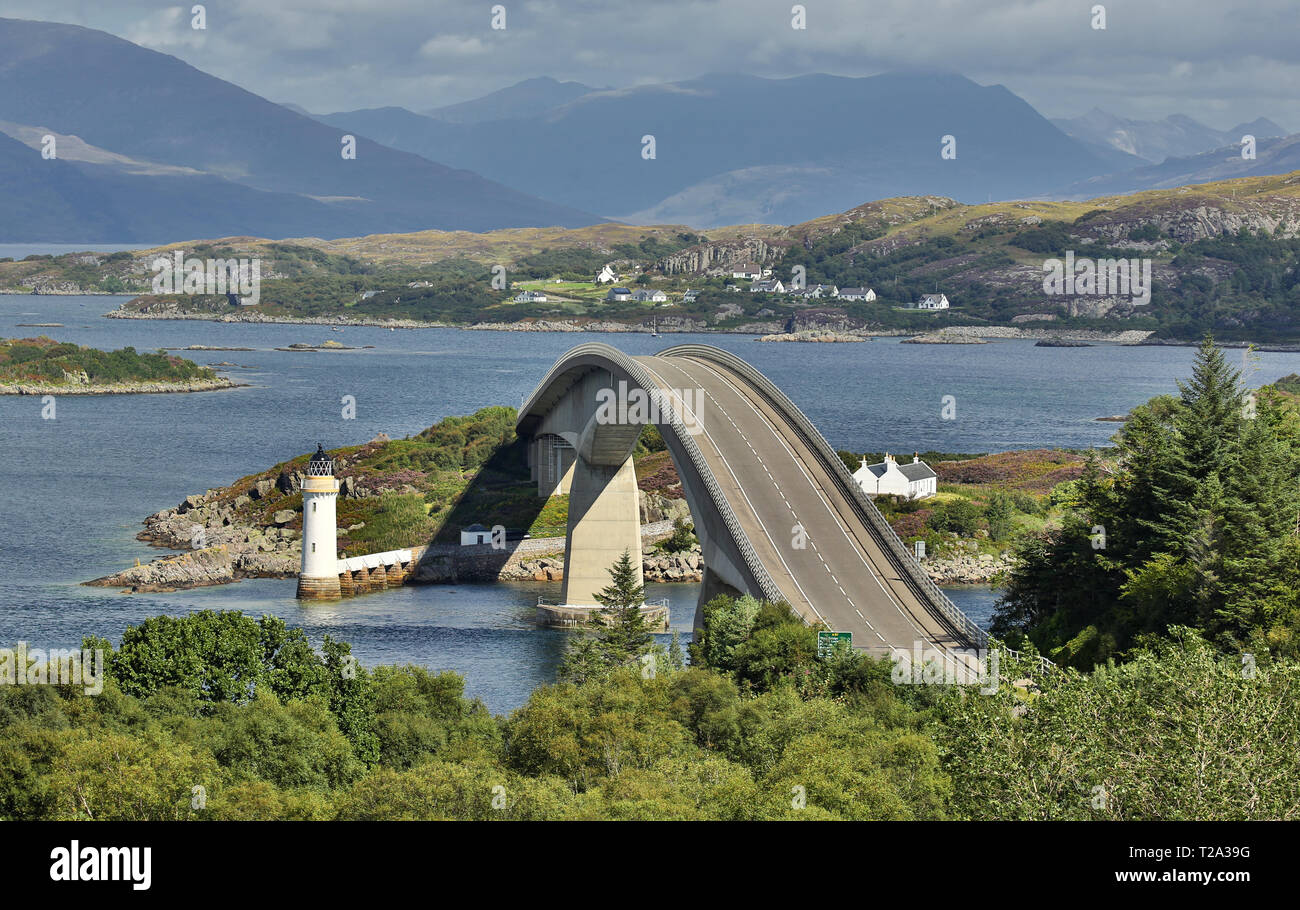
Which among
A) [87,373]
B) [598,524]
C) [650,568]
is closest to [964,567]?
[650,568]

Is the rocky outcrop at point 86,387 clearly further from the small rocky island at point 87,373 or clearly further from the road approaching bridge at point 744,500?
the road approaching bridge at point 744,500

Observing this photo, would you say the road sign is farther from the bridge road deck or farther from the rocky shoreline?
the rocky shoreline

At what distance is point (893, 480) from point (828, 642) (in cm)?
4847

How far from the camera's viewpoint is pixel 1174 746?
1938 cm

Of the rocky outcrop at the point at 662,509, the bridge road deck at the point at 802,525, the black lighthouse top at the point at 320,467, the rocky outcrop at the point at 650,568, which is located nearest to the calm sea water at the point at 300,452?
the rocky outcrop at the point at 650,568

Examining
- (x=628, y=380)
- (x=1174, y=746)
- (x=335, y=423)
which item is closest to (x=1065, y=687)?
(x=1174, y=746)

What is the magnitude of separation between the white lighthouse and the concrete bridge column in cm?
1110

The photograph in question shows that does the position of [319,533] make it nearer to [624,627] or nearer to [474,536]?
[474,536]

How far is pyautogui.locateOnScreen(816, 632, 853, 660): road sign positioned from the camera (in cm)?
3600

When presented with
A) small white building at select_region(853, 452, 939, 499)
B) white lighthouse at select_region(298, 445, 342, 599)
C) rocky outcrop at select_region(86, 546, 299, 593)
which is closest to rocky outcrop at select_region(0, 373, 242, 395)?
rocky outcrop at select_region(86, 546, 299, 593)

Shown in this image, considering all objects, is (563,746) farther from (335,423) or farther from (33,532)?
(335,423)

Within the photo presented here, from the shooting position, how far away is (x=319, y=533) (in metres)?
66.6

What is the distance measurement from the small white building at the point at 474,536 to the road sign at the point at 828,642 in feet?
141
